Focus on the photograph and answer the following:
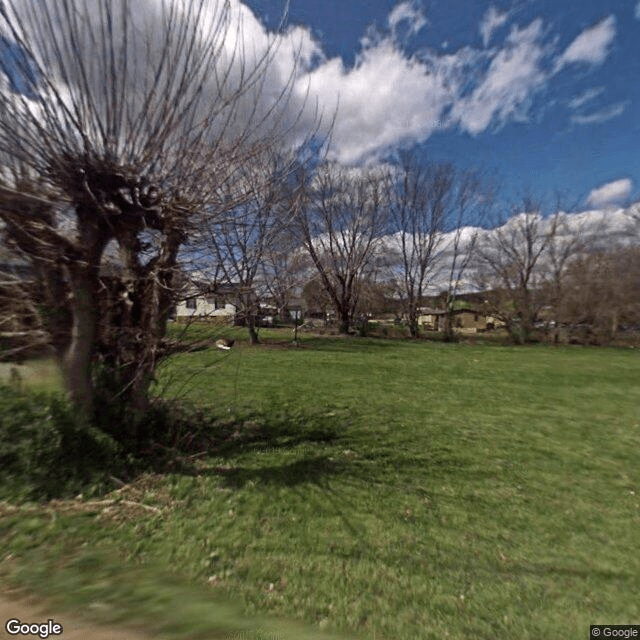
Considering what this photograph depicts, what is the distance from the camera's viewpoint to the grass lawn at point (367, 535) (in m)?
2.32

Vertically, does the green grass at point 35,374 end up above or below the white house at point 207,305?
below

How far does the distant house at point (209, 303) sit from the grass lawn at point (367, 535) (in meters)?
1.00

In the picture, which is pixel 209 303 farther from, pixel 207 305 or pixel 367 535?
pixel 367 535

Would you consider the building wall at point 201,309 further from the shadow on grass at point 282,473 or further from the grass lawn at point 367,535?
the shadow on grass at point 282,473

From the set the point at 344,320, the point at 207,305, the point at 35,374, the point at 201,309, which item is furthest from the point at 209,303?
the point at 344,320

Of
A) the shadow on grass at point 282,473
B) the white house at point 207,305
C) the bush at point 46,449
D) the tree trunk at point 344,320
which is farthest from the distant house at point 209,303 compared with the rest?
the tree trunk at point 344,320

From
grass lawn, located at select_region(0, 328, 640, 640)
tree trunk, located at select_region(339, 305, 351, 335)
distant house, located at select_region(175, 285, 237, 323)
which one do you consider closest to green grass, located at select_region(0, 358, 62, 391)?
grass lawn, located at select_region(0, 328, 640, 640)

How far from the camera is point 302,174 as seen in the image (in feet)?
16.2

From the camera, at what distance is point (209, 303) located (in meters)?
4.29

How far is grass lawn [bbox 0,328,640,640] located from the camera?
2.32 metres

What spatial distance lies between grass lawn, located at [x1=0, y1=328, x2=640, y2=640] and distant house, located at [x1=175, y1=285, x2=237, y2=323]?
1002mm

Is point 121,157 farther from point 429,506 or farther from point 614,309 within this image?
point 614,309

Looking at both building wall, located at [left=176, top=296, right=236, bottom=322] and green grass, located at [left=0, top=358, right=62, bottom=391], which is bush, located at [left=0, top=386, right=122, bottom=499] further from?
building wall, located at [left=176, top=296, right=236, bottom=322]

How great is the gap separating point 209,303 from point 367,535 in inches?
125
